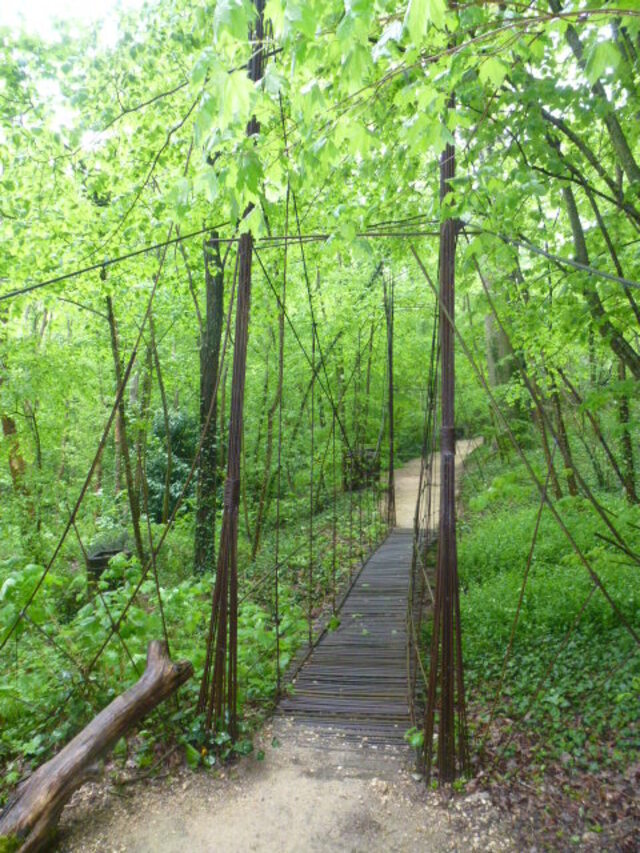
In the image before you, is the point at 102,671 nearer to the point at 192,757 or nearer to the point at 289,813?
the point at 192,757

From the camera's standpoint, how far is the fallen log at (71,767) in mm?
1787

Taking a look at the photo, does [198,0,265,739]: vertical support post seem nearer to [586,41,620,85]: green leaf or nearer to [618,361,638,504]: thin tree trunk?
[586,41,620,85]: green leaf

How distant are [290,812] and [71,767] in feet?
2.78

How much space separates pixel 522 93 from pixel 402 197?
1.04 meters

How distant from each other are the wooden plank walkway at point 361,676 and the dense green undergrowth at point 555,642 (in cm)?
46

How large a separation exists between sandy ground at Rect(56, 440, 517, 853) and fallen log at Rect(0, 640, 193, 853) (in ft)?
0.68

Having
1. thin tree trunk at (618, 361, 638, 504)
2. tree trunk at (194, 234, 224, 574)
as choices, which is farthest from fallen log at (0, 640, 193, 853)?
thin tree trunk at (618, 361, 638, 504)

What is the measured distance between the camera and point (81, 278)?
484cm

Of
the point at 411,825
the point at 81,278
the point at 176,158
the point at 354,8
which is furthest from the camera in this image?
the point at 81,278

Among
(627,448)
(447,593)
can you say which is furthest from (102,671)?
(627,448)

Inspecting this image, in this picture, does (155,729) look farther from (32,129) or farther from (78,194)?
(78,194)

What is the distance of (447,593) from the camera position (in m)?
2.03

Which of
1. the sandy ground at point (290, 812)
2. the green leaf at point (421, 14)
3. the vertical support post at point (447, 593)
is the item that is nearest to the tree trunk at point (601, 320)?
the vertical support post at point (447, 593)

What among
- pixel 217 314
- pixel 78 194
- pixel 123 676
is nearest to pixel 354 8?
pixel 123 676
